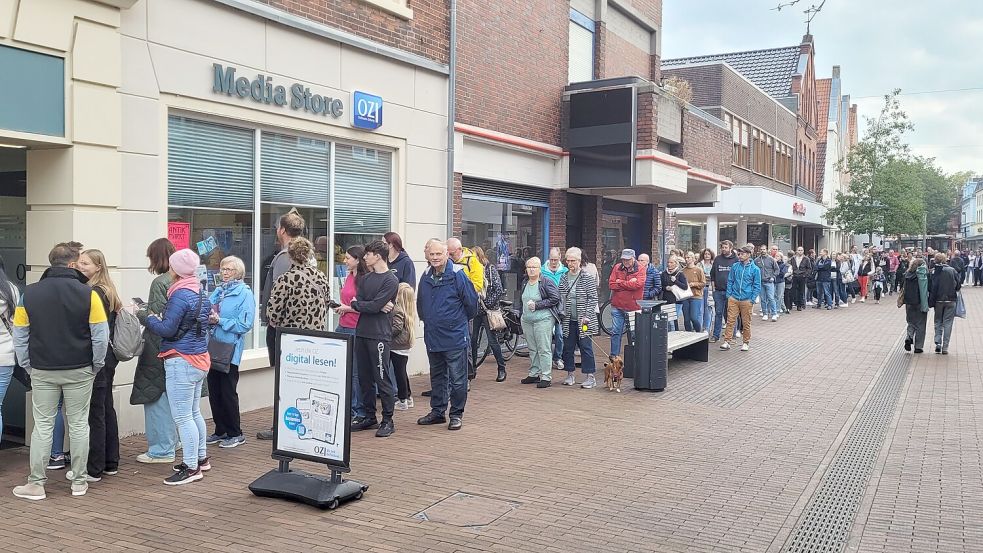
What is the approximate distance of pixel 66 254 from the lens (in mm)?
6008

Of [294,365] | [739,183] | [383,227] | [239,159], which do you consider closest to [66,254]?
[294,365]

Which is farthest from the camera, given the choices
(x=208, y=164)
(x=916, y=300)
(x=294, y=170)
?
(x=916, y=300)

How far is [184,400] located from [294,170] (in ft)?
13.0

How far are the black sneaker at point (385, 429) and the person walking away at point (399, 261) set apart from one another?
1.67 metres

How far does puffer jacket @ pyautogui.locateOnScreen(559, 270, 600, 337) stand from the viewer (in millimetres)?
10898

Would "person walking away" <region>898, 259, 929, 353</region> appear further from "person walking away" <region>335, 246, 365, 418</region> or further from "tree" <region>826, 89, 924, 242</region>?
"tree" <region>826, 89, 924, 242</region>

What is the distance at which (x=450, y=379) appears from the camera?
8.45m

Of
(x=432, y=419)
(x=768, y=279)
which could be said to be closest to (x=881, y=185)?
(x=768, y=279)

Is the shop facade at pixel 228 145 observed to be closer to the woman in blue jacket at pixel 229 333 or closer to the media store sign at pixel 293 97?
the media store sign at pixel 293 97

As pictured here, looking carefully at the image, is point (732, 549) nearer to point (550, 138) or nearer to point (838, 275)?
point (550, 138)

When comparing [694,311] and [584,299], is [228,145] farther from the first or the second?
[694,311]

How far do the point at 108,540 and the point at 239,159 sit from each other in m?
4.79

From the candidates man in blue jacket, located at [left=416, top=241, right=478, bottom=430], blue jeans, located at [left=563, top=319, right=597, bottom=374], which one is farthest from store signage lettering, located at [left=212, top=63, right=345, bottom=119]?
blue jeans, located at [left=563, top=319, right=597, bottom=374]

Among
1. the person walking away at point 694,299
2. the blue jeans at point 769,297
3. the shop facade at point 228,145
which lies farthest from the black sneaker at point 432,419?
the blue jeans at point 769,297
